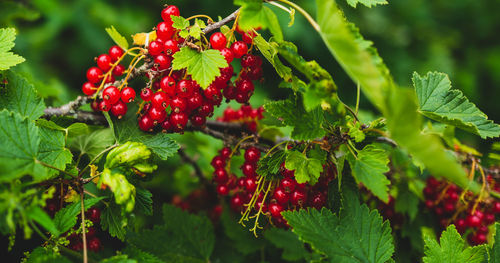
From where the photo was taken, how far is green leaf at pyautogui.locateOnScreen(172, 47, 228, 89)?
35.9 inches

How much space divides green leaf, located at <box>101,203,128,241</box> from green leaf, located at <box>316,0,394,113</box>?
634 mm

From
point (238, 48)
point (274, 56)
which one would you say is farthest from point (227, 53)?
point (274, 56)

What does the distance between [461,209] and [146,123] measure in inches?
45.5

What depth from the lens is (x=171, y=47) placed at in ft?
3.21

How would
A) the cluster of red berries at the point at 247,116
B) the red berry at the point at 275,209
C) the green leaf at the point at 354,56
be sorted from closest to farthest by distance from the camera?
the green leaf at the point at 354,56, the red berry at the point at 275,209, the cluster of red berries at the point at 247,116

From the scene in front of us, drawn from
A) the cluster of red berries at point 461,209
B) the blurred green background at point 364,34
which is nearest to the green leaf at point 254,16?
the cluster of red berries at point 461,209

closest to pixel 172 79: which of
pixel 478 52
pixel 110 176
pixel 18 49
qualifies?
pixel 110 176

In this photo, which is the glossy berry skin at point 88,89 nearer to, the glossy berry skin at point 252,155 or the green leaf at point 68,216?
the green leaf at point 68,216

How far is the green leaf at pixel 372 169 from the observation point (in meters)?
0.83

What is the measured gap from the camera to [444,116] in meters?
0.96

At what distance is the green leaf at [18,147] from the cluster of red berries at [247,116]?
2.40 ft

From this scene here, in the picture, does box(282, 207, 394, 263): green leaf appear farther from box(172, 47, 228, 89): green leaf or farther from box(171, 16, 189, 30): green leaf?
box(171, 16, 189, 30): green leaf

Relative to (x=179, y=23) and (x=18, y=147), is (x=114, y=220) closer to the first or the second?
(x=18, y=147)

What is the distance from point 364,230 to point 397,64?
11.0 feet
